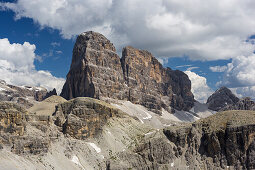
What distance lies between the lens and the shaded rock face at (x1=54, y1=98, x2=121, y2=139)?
114 m

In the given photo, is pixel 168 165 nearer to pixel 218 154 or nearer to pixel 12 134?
pixel 218 154

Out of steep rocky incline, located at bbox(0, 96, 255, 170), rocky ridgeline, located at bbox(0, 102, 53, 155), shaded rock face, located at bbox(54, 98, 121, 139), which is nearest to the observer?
rocky ridgeline, located at bbox(0, 102, 53, 155)

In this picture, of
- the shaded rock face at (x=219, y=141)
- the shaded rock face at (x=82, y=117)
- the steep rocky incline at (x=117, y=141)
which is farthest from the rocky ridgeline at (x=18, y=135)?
the shaded rock face at (x=219, y=141)

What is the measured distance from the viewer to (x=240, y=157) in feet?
363

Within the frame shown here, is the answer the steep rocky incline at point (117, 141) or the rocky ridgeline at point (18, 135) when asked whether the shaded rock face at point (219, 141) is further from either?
the rocky ridgeline at point (18, 135)

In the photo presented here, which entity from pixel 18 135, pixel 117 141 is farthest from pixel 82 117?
pixel 18 135

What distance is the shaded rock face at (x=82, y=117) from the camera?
114062 millimetres

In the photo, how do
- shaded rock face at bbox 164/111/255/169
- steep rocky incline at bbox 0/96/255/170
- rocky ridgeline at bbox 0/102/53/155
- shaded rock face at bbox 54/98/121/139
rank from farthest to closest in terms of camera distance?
1. shaded rock face at bbox 54/98/121/139
2. shaded rock face at bbox 164/111/255/169
3. steep rocky incline at bbox 0/96/255/170
4. rocky ridgeline at bbox 0/102/53/155

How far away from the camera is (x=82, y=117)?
122 metres

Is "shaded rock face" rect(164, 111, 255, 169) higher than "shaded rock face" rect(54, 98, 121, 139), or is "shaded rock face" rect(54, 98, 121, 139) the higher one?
"shaded rock face" rect(54, 98, 121, 139)

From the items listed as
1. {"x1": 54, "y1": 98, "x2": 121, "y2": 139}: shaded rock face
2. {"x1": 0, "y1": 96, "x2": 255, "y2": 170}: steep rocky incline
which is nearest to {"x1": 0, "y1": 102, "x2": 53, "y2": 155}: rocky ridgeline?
{"x1": 0, "y1": 96, "x2": 255, "y2": 170}: steep rocky incline

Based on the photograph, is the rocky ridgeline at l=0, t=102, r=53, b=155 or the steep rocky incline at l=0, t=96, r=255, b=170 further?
the steep rocky incline at l=0, t=96, r=255, b=170

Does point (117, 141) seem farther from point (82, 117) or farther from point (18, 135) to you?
point (18, 135)

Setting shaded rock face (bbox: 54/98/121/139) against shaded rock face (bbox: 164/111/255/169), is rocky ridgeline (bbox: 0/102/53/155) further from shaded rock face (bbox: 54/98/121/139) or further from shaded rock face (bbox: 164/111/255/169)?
shaded rock face (bbox: 164/111/255/169)
